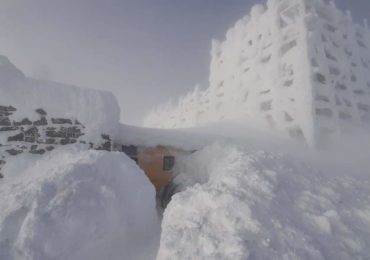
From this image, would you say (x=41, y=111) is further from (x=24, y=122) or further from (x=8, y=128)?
(x=8, y=128)

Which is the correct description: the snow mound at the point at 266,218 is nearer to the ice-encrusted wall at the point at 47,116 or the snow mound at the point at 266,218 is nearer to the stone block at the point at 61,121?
the ice-encrusted wall at the point at 47,116

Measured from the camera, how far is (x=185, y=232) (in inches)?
127

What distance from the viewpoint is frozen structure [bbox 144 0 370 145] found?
1137 centimetres

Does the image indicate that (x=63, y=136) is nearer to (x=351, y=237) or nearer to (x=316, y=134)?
(x=351, y=237)

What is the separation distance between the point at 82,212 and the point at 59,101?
3.04 meters

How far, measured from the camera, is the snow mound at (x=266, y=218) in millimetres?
3012

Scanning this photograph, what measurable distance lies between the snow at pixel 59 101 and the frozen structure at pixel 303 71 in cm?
787

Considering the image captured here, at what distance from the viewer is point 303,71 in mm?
11391

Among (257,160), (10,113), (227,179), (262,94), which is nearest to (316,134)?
(262,94)

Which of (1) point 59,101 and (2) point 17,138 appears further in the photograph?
(1) point 59,101

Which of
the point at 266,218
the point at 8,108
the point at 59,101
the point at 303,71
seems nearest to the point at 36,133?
the point at 8,108

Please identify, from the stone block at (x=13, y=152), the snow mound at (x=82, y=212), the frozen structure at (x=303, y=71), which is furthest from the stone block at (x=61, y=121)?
the frozen structure at (x=303, y=71)

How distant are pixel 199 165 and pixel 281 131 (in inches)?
226

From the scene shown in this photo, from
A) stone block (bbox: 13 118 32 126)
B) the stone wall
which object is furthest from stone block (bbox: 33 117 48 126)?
stone block (bbox: 13 118 32 126)
